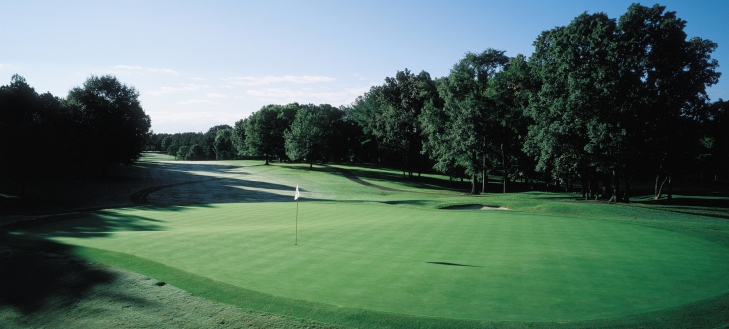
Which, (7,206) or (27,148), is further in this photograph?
(27,148)

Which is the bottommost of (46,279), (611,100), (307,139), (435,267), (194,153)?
(46,279)

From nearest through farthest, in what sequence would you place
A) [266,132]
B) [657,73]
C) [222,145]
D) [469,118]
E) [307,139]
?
[657,73], [469,118], [307,139], [266,132], [222,145]

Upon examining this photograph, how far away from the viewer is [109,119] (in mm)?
55656

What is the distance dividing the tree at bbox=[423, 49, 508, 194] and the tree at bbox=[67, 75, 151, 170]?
4667 centimetres

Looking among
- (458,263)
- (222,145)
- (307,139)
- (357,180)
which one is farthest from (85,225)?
(222,145)

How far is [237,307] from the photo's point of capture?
7633 millimetres

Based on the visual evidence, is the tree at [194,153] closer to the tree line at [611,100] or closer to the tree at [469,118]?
the tree at [469,118]

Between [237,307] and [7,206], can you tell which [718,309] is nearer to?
[237,307]

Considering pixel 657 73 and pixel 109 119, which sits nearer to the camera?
pixel 657 73

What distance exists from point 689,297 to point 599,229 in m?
10.4

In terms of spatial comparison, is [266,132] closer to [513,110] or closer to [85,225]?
[513,110]

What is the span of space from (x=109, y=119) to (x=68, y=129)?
639 cm

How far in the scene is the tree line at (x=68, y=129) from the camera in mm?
36094

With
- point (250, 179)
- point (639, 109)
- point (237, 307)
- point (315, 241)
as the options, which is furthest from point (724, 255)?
point (250, 179)
